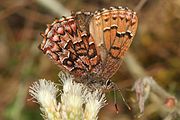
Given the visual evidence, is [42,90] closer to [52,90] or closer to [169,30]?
[52,90]

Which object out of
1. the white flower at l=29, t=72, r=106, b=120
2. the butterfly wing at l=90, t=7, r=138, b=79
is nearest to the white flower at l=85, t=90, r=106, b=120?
the white flower at l=29, t=72, r=106, b=120

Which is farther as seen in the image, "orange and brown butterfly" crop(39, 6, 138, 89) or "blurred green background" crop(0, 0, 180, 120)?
"blurred green background" crop(0, 0, 180, 120)

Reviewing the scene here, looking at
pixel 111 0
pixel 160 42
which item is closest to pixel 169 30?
pixel 160 42

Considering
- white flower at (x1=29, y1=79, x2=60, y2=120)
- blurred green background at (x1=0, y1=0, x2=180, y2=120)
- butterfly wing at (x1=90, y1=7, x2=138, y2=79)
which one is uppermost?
blurred green background at (x1=0, y1=0, x2=180, y2=120)

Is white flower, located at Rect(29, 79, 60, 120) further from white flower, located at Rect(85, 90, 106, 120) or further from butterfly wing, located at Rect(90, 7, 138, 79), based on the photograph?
butterfly wing, located at Rect(90, 7, 138, 79)

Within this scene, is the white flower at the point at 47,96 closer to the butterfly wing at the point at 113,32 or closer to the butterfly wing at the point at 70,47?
the butterfly wing at the point at 70,47

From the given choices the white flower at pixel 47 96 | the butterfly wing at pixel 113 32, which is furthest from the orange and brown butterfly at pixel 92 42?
the white flower at pixel 47 96

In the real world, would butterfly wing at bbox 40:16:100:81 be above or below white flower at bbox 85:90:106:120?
above
